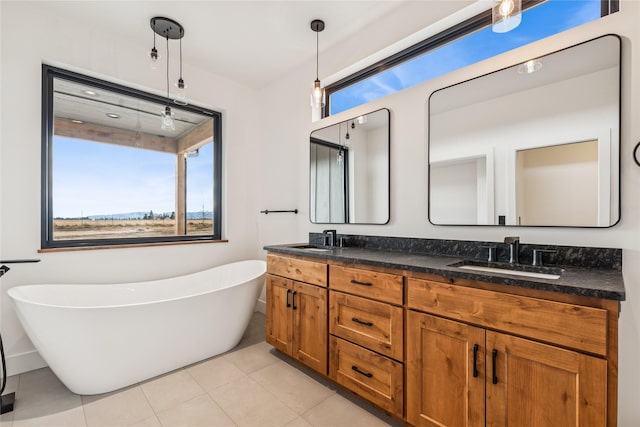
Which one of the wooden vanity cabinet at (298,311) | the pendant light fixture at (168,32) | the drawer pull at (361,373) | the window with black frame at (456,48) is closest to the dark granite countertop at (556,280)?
the wooden vanity cabinet at (298,311)

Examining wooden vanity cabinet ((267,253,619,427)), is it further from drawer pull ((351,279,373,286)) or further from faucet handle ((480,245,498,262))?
faucet handle ((480,245,498,262))

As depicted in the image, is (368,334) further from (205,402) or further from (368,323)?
(205,402)

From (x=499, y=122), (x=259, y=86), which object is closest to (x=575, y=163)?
(x=499, y=122)

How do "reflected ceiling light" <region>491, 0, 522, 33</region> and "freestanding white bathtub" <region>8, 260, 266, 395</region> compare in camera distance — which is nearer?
"reflected ceiling light" <region>491, 0, 522, 33</region>

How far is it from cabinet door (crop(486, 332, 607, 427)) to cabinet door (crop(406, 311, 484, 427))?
54 millimetres

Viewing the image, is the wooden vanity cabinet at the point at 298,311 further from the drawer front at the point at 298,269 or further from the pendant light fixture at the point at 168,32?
the pendant light fixture at the point at 168,32

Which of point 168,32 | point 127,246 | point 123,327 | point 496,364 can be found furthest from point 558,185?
point 127,246

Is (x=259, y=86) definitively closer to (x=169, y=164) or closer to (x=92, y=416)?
(x=169, y=164)

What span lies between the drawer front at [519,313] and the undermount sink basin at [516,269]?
0.56 ft

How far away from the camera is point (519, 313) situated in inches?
48.1

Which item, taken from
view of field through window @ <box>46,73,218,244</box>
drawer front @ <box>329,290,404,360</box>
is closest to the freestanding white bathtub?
view of field through window @ <box>46,73,218,244</box>

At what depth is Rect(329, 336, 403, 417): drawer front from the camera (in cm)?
165

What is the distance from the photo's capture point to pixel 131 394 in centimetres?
201

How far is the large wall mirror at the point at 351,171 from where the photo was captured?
2.46 m
